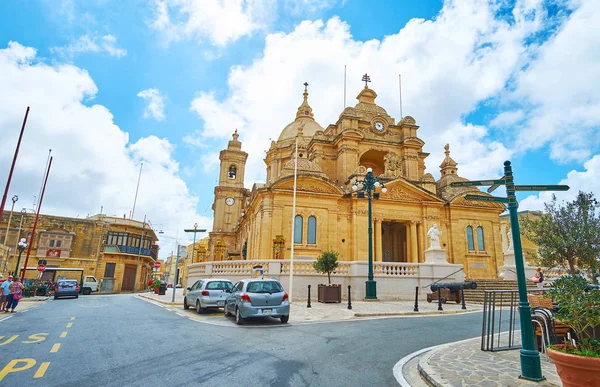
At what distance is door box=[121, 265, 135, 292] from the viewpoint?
51.0 metres

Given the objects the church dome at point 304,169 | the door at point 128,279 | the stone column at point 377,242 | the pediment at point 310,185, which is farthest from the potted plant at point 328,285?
the door at point 128,279

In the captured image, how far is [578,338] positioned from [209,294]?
42.4 ft

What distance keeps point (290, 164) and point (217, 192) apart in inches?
847

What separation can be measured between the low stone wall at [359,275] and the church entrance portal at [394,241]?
13460 mm

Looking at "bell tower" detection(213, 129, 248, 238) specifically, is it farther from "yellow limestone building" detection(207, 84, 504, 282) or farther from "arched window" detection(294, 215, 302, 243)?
"arched window" detection(294, 215, 302, 243)

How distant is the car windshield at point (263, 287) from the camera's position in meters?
12.2

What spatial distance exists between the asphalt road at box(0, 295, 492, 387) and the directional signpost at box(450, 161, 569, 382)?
2151mm

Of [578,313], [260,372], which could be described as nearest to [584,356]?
[578,313]

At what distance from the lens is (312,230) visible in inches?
1155

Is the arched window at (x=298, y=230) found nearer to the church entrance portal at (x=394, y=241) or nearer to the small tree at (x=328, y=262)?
the small tree at (x=328, y=262)

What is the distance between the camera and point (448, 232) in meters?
33.2

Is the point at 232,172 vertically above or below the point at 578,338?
above

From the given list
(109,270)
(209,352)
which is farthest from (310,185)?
(109,270)

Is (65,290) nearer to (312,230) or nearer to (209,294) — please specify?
(312,230)
